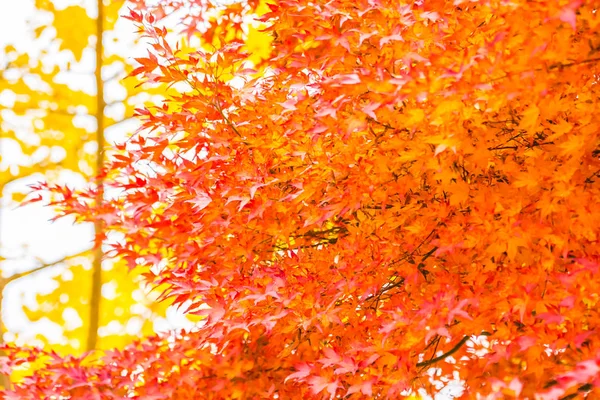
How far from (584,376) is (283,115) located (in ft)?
4.47

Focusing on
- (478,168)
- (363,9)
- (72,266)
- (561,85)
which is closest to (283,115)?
(363,9)

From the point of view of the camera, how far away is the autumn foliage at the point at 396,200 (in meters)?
1.65

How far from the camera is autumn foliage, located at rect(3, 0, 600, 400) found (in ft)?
5.40

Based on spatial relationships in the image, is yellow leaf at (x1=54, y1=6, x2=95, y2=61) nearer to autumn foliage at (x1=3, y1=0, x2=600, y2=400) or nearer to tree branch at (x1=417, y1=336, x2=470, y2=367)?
autumn foliage at (x1=3, y1=0, x2=600, y2=400)

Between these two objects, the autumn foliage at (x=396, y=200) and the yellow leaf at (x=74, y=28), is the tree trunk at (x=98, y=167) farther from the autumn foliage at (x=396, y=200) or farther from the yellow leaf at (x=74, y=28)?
the autumn foliage at (x=396, y=200)

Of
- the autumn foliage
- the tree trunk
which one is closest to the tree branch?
the autumn foliage

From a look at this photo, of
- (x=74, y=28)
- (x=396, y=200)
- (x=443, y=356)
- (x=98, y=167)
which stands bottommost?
(x=443, y=356)

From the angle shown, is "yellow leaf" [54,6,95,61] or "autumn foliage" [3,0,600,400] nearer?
"autumn foliage" [3,0,600,400]

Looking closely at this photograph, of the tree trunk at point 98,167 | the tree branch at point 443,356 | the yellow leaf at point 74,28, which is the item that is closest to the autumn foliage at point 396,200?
the tree branch at point 443,356

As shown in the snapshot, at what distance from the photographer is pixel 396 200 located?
85.4 inches

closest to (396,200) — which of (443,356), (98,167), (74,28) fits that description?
(443,356)

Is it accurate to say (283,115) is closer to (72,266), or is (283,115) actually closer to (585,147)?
(585,147)

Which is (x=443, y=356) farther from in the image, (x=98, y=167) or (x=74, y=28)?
(x=74, y=28)

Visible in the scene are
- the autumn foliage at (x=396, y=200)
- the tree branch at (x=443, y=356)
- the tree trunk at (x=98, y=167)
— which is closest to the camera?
the autumn foliage at (x=396, y=200)
